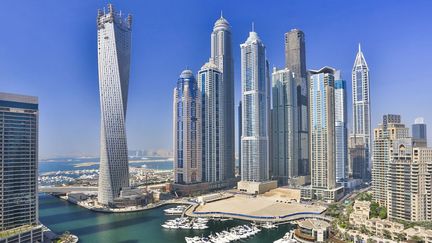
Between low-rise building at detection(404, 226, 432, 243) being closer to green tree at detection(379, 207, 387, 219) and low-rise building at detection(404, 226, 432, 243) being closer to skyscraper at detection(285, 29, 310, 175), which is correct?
green tree at detection(379, 207, 387, 219)

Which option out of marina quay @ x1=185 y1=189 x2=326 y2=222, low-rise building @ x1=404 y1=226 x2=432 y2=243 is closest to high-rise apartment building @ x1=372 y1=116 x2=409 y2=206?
marina quay @ x1=185 y1=189 x2=326 y2=222

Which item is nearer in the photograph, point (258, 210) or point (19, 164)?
point (19, 164)

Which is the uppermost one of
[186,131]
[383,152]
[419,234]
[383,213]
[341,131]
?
[186,131]

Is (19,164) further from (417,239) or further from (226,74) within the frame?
(226,74)

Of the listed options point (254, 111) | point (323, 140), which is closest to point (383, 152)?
point (323, 140)

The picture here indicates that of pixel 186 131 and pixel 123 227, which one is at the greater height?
pixel 186 131

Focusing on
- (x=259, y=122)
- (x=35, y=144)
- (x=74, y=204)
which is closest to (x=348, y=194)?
(x=259, y=122)
